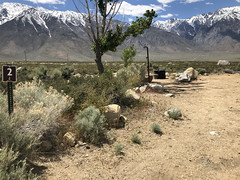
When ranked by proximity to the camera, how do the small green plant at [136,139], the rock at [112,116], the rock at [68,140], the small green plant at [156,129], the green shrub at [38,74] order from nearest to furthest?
the rock at [68,140]
the small green plant at [136,139]
the small green plant at [156,129]
the rock at [112,116]
the green shrub at [38,74]

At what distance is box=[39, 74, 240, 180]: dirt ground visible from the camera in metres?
3.99

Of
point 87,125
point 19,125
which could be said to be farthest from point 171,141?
point 19,125

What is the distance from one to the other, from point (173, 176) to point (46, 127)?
2.65m

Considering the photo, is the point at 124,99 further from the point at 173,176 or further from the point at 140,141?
the point at 173,176

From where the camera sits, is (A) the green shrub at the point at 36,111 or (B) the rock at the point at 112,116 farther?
(B) the rock at the point at 112,116

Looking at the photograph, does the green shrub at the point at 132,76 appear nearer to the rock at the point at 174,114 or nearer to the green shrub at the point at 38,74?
the rock at the point at 174,114

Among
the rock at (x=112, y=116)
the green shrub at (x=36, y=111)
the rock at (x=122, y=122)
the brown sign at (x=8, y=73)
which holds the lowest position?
the rock at (x=122, y=122)

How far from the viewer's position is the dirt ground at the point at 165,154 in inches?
157

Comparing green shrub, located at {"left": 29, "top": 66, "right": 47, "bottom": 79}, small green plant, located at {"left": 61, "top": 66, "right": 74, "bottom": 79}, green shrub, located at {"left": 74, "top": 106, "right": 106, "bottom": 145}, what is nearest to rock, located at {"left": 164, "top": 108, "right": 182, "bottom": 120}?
green shrub, located at {"left": 74, "top": 106, "right": 106, "bottom": 145}

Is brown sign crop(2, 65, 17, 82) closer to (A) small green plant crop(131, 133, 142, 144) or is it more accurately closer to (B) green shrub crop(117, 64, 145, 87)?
(A) small green plant crop(131, 133, 142, 144)

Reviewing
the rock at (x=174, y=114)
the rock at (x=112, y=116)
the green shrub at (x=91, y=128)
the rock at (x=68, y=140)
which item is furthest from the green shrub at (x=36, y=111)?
the rock at (x=174, y=114)

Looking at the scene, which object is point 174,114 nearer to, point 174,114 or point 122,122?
point 174,114

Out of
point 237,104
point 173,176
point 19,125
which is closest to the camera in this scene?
point 173,176

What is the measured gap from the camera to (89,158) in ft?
14.8
